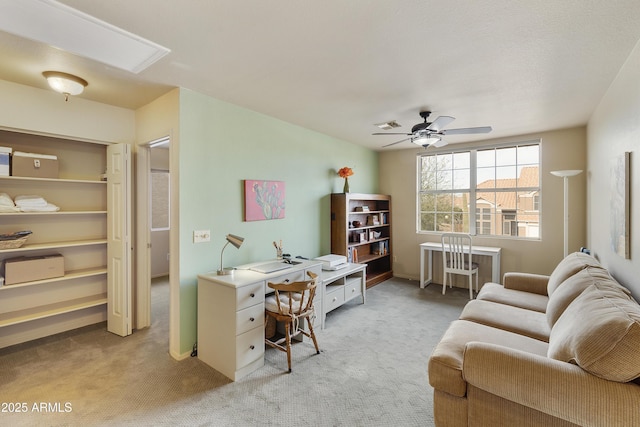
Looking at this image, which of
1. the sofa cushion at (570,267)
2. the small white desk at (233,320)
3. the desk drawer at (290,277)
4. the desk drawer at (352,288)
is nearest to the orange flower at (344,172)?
the desk drawer at (352,288)

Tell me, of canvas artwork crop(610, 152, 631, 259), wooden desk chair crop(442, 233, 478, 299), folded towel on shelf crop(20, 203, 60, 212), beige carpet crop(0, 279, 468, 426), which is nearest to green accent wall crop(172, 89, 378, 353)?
beige carpet crop(0, 279, 468, 426)

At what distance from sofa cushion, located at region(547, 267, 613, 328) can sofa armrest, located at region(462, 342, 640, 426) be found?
79 cm

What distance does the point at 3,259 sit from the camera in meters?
2.72

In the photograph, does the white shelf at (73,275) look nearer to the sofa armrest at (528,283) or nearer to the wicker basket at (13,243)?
the wicker basket at (13,243)

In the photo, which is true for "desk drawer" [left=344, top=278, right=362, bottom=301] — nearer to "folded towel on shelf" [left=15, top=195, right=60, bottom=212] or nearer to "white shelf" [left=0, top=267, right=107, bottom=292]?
"white shelf" [left=0, top=267, right=107, bottom=292]

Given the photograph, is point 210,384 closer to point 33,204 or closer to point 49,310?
point 49,310

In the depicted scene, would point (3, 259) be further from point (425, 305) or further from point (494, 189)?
point (494, 189)

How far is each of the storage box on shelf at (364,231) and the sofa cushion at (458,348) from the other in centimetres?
236

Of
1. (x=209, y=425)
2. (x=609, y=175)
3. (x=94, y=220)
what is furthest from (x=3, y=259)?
(x=609, y=175)

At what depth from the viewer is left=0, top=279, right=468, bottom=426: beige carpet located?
6.19 feet

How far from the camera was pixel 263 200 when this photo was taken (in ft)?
11.0

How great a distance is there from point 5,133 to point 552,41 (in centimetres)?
460

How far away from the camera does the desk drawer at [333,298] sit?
339 centimetres

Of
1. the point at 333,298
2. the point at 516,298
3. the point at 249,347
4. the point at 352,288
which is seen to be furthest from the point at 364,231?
the point at 249,347
